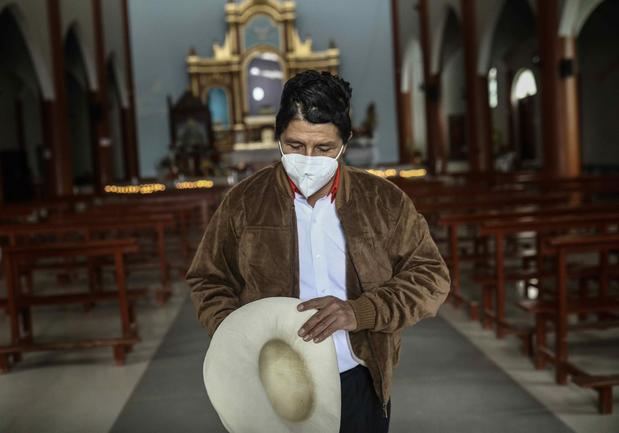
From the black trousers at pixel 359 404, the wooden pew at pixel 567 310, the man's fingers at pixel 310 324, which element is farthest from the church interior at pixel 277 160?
the man's fingers at pixel 310 324

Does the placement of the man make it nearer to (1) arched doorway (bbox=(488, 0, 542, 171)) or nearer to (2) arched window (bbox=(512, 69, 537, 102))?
(1) arched doorway (bbox=(488, 0, 542, 171))

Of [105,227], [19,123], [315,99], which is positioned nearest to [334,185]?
[315,99]

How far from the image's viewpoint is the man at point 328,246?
1752 millimetres

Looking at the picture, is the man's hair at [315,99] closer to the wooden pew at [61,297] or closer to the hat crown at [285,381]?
the hat crown at [285,381]

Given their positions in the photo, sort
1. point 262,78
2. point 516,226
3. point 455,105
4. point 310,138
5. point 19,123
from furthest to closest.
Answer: point 455,105, point 262,78, point 19,123, point 516,226, point 310,138

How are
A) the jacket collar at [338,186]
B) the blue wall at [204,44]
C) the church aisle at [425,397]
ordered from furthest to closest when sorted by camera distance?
the blue wall at [204,44]
the church aisle at [425,397]
the jacket collar at [338,186]

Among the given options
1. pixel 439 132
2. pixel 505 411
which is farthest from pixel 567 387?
pixel 439 132

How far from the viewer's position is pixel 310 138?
1.74 m

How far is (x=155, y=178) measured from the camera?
22500mm

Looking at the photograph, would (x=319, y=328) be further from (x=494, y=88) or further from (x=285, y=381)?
(x=494, y=88)

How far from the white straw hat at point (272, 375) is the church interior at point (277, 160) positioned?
1.80 metres

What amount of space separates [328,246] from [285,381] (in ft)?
1.20

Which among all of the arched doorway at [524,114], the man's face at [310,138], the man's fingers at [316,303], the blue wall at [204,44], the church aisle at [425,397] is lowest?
the church aisle at [425,397]

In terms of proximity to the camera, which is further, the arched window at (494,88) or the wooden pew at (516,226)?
the arched window at (494,88)
